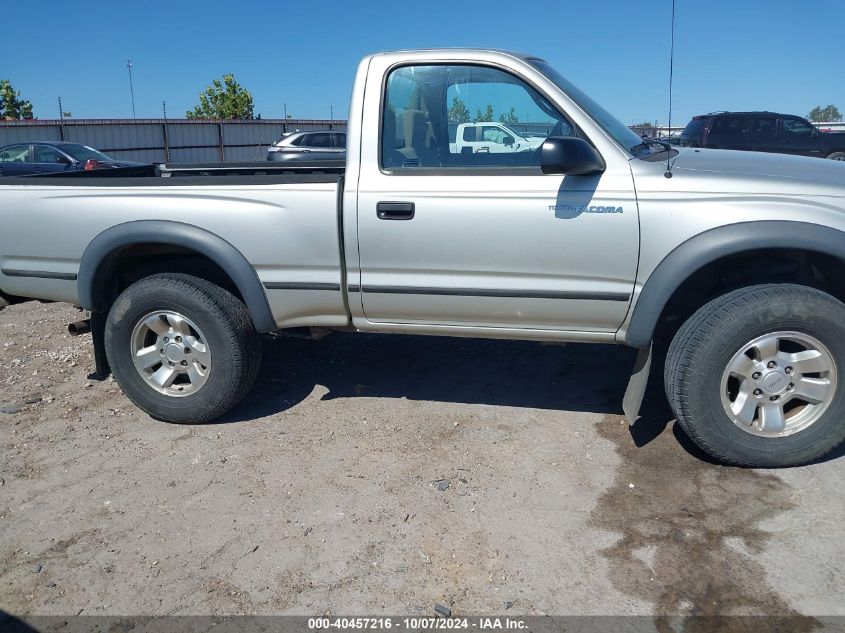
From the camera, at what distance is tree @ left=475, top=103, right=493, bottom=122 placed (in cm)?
396

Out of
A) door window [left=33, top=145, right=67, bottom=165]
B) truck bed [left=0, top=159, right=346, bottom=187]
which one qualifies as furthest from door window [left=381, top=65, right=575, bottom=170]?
door window [left=33, top=145, right=67, bottom=165]

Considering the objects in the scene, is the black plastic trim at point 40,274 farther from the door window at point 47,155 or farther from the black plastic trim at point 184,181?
the door window at point 47,155

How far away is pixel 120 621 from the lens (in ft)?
8.93

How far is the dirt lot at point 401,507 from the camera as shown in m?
2.84

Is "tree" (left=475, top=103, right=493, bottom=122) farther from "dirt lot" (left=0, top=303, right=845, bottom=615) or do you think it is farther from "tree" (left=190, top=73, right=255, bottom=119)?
"tree" (left=190, top=73, right=255, bottom=119)

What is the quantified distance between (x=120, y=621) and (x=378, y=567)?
0.99 meters

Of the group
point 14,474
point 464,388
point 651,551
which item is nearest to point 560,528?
point 651,551

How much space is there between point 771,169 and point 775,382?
1.05 m

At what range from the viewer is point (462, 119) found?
4.01m

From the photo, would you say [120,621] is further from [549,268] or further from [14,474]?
[549,268]

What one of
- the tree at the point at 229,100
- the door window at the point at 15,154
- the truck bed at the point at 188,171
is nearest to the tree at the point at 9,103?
the tree at the point at 229,100

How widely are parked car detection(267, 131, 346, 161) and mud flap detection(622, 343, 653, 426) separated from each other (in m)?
14.4

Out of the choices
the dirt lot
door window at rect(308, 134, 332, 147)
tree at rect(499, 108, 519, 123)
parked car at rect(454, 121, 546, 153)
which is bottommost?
the dirt lot

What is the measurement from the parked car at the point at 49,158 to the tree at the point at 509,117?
13.1 metres
